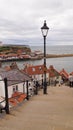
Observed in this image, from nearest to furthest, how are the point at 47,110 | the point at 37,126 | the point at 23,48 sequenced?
the point at 37,126
the point at 47,110
the point at 23,48

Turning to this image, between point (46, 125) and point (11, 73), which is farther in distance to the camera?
point (11, 73)

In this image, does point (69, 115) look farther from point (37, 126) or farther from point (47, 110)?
point (37, 126)

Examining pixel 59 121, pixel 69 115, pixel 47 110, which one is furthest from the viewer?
pixel 47 110

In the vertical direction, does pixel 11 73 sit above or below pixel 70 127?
below

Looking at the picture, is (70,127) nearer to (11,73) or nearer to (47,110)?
(47,110)

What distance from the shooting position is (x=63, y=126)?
18.3 ft

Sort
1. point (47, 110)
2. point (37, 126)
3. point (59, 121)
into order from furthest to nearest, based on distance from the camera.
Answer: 1. point (47, 110)
2. point (59, 121)
3. point (37, 126)

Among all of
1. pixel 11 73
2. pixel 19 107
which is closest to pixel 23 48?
pixel 11 73

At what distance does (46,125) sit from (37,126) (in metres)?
0.22

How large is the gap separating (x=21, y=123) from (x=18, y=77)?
80.4 ft

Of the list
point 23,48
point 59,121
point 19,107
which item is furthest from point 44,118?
point 23,48

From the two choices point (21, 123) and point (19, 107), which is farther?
point (19, 107)

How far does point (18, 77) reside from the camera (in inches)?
1185

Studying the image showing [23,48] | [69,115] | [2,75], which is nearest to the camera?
[69,115]
